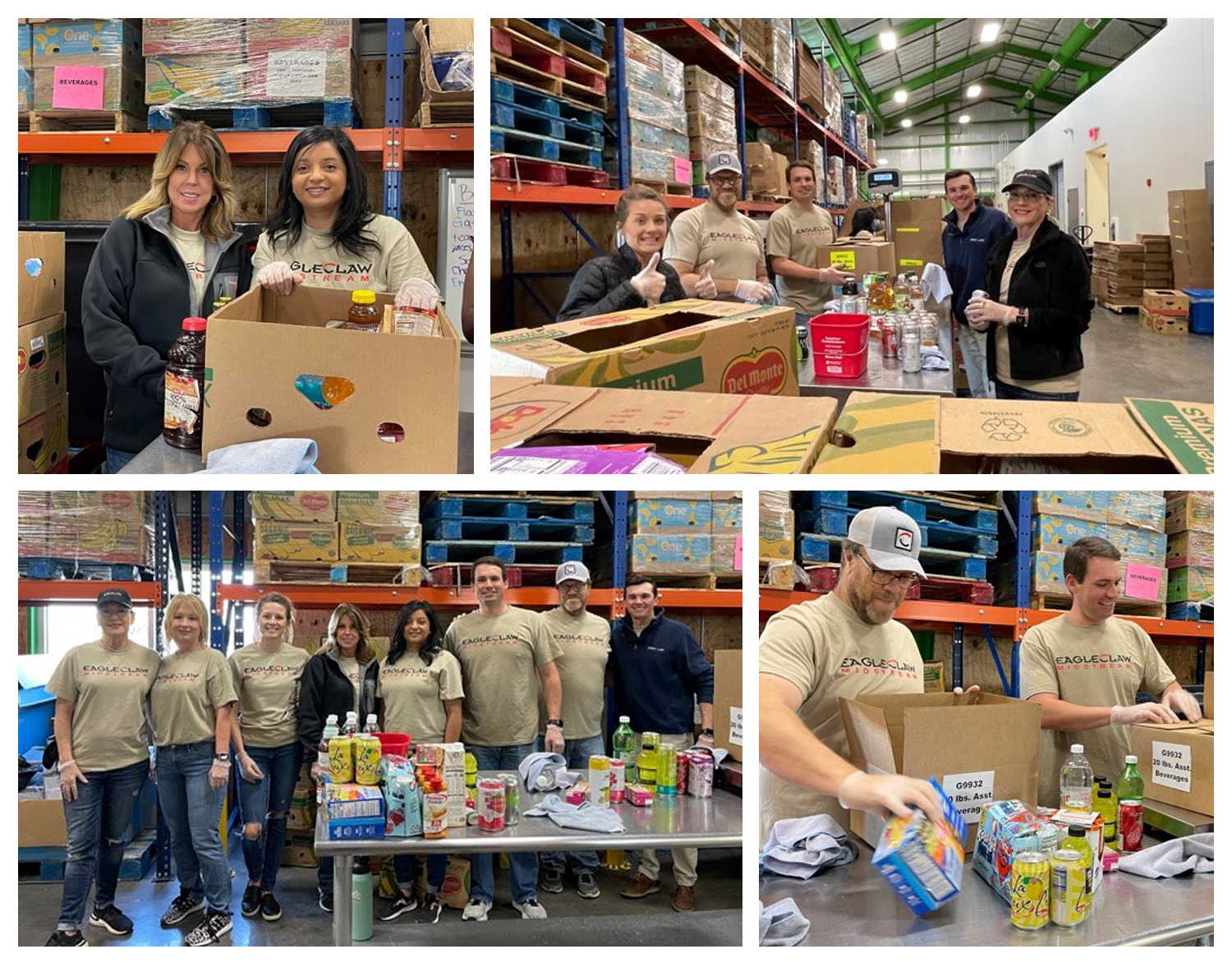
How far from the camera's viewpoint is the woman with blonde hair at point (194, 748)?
159 inches

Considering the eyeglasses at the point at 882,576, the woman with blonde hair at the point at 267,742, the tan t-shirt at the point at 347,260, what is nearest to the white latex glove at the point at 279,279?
the tan t-shirt at the point at 347,260

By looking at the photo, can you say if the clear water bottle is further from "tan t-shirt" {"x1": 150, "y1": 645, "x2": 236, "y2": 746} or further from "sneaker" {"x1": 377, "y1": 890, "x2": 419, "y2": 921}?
"tan t-shirt" {"x1": 150, "y1": 645, "x2": 236, "y2": 746}

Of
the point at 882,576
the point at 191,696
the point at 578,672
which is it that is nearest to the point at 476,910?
the point at 578,672

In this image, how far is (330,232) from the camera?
2748mm

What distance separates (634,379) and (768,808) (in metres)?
1.12

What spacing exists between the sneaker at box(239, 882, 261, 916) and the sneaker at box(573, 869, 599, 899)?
52.8 inches

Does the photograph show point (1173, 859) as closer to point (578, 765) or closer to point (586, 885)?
point (578, 765)

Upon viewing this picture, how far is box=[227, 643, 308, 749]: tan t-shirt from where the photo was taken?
15.1ft

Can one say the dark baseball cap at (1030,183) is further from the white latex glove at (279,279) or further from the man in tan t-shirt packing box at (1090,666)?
the white latex glove at (279,279)

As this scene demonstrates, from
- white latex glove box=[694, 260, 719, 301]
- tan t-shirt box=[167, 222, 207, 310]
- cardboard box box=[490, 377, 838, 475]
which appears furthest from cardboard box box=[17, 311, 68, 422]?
white latex glove box=[694, 260, 719, 301]

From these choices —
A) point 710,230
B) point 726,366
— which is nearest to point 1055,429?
point 726,366

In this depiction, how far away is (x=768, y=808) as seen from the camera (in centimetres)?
256

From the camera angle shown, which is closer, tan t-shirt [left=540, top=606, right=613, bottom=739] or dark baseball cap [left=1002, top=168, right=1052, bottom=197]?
dark baseball cap [left=1002, top=168, right=1052, bottom=197]

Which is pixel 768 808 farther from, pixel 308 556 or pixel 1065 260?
pixel 308 556
